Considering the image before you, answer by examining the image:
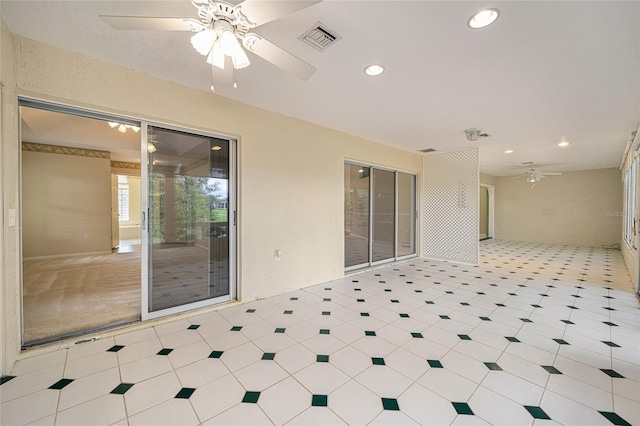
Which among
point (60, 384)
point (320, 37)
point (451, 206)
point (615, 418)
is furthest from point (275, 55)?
point (451, 206)

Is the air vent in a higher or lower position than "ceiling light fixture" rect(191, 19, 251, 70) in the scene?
higher

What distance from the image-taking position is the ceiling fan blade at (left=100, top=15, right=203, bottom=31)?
4.76ft

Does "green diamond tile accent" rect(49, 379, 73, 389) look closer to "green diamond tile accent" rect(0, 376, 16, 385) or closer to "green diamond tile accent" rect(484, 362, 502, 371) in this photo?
"green diamond tile accent" rect(0, 376, 16, 385)

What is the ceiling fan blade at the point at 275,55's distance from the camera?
5.37 feet

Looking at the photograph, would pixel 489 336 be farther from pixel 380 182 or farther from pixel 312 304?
pixel 380 182

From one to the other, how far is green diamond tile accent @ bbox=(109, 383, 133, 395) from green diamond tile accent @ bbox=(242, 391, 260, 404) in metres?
0.88

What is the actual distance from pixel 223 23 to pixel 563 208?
12224 millimetres

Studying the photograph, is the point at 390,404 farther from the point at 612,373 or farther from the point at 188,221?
the point at 188,221

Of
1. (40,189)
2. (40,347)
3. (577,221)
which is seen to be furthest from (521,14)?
(577,221)

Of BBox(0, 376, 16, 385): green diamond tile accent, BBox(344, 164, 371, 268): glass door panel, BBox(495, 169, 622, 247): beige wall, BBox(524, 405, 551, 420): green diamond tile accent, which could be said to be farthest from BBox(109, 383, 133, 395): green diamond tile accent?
BBox(495, 169, 622, 247): beige wall

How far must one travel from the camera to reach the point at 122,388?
185 centimetres

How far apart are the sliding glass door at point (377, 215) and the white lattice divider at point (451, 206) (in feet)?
1.24

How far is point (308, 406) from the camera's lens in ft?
5.58

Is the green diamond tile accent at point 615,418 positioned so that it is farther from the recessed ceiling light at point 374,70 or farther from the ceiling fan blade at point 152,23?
the ceiling fan blade at point 152,23
